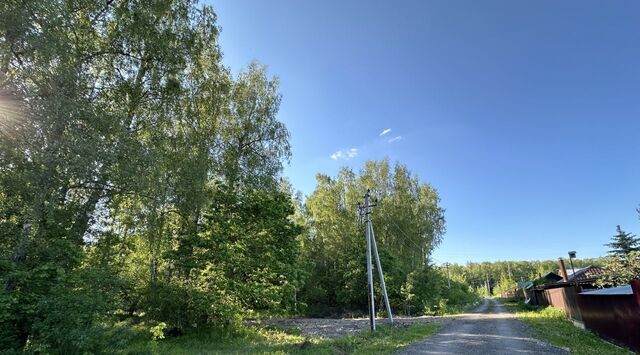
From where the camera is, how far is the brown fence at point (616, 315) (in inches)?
353

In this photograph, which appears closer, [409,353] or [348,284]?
[409,353]

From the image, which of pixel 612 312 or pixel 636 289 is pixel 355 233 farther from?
pixel 636 289

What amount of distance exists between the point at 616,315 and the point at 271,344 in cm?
1133

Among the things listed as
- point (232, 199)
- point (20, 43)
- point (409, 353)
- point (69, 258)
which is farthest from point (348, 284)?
point (20, 43)

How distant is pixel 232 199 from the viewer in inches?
615

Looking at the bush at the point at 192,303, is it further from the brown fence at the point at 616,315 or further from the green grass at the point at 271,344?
the brown fence at the point at 616,315

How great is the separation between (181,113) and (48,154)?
596cm

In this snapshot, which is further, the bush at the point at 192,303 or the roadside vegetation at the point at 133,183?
the bush at the point at 192,303

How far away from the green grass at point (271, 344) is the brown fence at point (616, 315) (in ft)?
20.3

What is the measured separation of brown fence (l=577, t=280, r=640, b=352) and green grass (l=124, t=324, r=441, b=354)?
619cm

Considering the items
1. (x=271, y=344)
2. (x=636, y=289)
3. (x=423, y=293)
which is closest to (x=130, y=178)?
(x=271, y=344)

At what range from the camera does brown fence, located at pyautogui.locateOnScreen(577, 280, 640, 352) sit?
29.4 feet

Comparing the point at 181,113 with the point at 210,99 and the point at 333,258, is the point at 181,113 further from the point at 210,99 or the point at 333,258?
the point at 333,258

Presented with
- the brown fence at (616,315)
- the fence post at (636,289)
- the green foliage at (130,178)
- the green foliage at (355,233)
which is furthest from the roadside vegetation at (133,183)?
the green foliage at (355,233)
